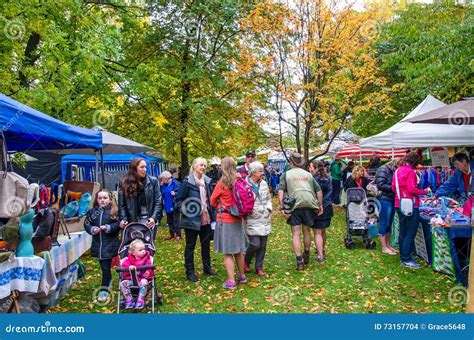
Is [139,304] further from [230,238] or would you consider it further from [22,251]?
[230,238]

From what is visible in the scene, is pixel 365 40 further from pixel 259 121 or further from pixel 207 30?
pixel 207 30

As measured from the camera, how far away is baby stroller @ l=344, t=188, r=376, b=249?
7.86 m

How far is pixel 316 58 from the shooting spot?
11.6 metres

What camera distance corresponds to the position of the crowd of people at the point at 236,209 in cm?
495

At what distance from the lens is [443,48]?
827 centimetres

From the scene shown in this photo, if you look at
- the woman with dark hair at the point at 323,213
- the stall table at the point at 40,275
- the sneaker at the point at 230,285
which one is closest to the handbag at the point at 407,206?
the woman with dark hair at the point at 323,213

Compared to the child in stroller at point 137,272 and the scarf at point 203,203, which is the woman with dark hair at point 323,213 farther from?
the child in stroller at point 137,272

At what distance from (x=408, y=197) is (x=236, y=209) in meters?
2.83

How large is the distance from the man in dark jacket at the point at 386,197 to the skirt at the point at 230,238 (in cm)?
297

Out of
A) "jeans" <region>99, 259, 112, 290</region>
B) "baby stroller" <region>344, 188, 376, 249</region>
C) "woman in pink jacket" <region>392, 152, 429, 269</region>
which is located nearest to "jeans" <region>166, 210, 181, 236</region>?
"baby stroller" <region>344, 188, 376, 249</region>

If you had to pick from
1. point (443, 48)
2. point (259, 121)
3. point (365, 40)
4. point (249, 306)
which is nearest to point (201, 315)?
point (249, 306)

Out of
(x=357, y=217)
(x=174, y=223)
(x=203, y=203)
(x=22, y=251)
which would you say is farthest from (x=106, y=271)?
→ (x=357, y=217)

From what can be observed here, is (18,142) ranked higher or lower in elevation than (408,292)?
higher

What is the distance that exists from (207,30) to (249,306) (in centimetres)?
1176
